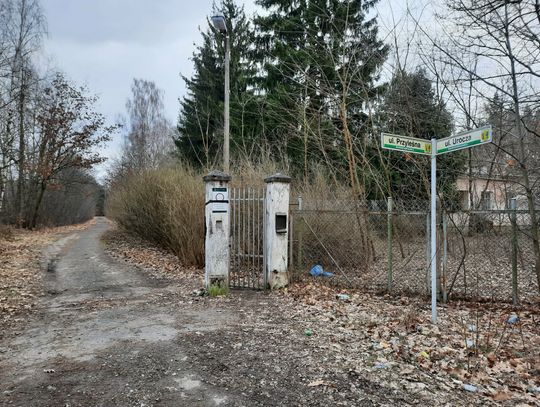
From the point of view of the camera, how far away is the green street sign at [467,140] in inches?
178

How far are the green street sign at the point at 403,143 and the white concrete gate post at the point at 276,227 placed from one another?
273 cm

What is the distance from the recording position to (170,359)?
4.30m

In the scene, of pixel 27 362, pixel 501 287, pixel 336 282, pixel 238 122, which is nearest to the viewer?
pixel 27 362

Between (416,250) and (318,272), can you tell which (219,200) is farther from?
(416,250)

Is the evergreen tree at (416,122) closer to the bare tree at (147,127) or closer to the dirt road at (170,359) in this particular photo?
the dirt road at (170,359)

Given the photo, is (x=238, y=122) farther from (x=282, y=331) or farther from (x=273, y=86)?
(x=282, y=331)

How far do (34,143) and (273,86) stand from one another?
17.0 meters

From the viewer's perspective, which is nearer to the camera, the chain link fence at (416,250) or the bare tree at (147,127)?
the chain link fence at (416,250)

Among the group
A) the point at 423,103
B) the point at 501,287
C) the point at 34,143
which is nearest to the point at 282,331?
the point at 501,287

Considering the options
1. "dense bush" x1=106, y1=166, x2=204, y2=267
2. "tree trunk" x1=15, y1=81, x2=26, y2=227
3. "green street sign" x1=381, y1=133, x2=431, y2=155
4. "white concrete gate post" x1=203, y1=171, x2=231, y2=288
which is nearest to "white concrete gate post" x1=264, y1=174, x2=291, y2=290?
"white concrete gate post" x1=203, y1=171, x2=231, y2=288

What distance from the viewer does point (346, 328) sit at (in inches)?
213

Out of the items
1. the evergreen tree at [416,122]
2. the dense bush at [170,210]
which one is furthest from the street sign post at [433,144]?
the dense bush at [170,210]

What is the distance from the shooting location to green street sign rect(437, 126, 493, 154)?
452 cm

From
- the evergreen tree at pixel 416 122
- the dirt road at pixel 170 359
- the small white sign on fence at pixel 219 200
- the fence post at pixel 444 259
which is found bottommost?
the dirt road at pixel 170 359
